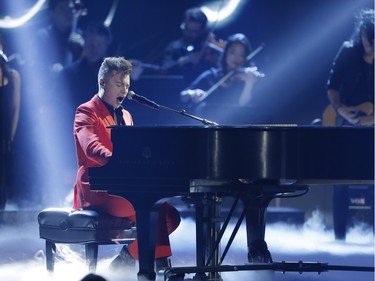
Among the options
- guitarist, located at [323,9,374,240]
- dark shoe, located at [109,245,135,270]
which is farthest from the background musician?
dark shoe, located at [109,245,135,270]

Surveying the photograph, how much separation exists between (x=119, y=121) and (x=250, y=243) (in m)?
1.18

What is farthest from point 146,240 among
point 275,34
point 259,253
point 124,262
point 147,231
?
point 275,34

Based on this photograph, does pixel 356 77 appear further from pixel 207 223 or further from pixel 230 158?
pixel 230 158

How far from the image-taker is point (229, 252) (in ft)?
25.6

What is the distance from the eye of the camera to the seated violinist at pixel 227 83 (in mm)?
10014

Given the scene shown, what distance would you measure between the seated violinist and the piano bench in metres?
4.00

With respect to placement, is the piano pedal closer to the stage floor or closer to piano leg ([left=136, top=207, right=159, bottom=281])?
the stage floor

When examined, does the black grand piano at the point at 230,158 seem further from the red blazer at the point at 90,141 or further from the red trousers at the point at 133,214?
the red trousers at the point at 133,214

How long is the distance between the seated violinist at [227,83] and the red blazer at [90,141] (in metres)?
3.95

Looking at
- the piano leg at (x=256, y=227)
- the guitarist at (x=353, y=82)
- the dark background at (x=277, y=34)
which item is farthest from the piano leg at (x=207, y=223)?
the dark background at (x=277, y=34)

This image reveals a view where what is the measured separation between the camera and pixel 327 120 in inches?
377

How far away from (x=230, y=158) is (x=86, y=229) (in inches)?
44.9

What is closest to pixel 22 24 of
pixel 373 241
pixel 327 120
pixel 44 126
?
pixel 44 126

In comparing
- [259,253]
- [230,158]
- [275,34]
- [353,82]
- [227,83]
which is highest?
[275,34]
